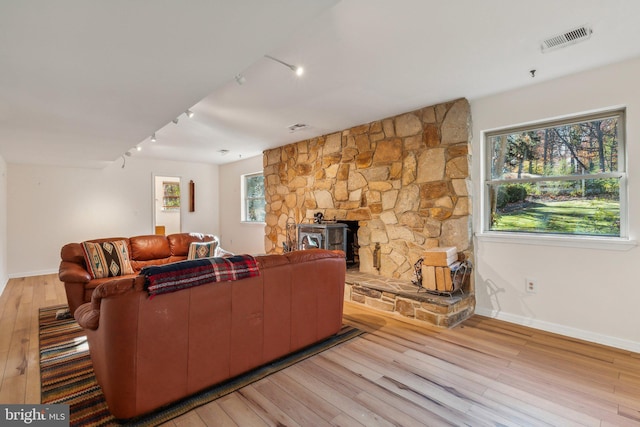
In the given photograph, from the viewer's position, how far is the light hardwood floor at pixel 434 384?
182cm

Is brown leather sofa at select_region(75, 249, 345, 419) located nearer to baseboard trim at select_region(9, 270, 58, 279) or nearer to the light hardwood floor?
the light hardwood floor

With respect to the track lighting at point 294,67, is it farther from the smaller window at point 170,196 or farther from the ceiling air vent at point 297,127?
the smaller window at point 170,196

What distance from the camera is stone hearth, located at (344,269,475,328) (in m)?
3.13

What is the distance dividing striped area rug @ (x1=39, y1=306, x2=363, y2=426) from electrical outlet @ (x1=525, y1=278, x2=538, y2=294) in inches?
69.6

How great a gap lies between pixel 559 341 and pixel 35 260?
8.16 metres

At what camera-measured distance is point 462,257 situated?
346cm

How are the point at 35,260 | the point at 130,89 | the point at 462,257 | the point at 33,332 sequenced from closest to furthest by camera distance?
1. the point at 130,89
2. the point at 33,332
3. the point at 462,257
4. the point at 35,260

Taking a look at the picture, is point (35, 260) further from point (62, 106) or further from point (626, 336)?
point (626, 336)

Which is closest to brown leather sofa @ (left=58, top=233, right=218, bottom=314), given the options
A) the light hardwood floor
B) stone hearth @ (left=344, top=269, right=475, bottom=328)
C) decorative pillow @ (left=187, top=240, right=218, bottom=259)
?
decorative pillow @ (left=187, top=240, right=218, bottom=259)

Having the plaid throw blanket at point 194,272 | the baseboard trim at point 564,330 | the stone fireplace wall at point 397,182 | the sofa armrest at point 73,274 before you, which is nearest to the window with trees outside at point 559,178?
the stone fireplace wall at point 397,182

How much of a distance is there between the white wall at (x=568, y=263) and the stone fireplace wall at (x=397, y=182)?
227mm

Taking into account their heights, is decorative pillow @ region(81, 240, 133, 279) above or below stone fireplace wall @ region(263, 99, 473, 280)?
below

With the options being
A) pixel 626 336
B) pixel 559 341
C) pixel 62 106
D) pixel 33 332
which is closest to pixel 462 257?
pixel 559 341

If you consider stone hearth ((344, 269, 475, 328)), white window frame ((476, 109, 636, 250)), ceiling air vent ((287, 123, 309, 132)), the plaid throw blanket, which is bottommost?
stone hearth ((344, 269, 475, 328))
